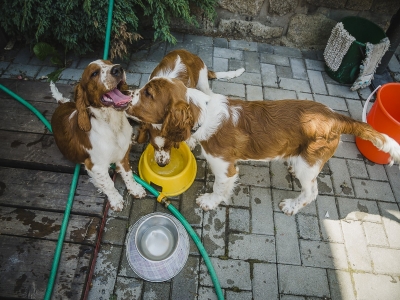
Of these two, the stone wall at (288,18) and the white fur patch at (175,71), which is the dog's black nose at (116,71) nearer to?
the white fur patch at (175,71)

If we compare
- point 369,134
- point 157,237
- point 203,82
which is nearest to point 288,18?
point 203,82

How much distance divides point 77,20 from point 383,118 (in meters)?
4.23

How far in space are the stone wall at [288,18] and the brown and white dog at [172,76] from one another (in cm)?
171

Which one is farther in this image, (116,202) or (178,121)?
(116,202)

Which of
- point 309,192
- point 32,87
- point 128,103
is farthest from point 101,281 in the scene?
point 32,87

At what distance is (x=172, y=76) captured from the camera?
3.26 metres

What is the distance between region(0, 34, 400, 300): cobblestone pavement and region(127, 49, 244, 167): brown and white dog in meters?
0.70

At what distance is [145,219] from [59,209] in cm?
89

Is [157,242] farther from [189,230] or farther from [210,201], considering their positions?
[210,201]

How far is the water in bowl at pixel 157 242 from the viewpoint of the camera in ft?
9.57

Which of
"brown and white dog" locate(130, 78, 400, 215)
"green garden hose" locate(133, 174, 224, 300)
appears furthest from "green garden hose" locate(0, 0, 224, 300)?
"brown and white dog" locate(130, 78, 400, 215)

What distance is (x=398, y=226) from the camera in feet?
11.2

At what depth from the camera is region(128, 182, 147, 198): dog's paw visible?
3.34m

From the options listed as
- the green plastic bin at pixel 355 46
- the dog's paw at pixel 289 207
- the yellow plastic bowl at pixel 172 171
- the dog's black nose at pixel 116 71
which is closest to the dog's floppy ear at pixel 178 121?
the dog's black nose at pixel 116 71
